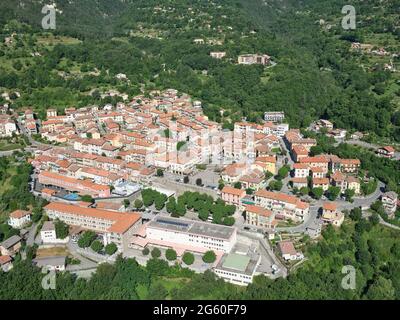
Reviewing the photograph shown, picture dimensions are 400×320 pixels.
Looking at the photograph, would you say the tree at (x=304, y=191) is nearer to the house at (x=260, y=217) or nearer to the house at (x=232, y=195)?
the house at (x=232, y=195)

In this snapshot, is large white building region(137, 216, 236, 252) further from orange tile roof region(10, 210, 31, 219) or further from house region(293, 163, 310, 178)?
house region(293, 163, 310, 178)

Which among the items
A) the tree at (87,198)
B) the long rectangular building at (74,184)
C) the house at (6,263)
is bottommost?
the house at (6,263)

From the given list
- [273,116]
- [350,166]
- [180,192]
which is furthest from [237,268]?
[273,116]

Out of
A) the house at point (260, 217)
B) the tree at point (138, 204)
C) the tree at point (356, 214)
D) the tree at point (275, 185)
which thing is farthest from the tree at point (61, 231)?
the tree at point (356, 214)

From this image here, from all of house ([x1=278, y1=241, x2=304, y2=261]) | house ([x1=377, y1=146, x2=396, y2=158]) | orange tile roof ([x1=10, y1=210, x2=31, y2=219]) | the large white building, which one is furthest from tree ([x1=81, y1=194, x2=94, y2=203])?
house ([x1=377, y1=146, x2=396, y2=158])

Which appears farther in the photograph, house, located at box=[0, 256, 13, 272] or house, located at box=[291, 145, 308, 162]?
house, located at box=[291, 145, 308, 162]

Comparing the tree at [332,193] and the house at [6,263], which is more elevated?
the tree at [332,193]
